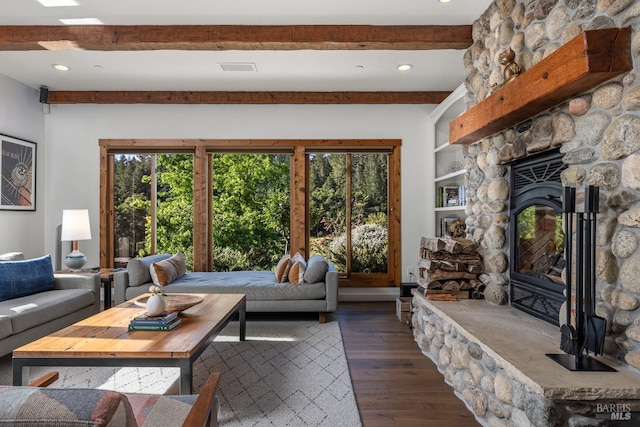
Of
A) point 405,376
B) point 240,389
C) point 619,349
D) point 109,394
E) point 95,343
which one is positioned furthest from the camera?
point 405,376

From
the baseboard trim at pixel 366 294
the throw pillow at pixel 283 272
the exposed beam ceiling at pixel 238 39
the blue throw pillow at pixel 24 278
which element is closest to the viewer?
the exposed beam ceiling at pixel 238 39

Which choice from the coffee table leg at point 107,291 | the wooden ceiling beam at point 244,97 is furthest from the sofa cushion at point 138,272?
the wooden ceiling beam at point 244,97

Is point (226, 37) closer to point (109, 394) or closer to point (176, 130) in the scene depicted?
point (176, 130)

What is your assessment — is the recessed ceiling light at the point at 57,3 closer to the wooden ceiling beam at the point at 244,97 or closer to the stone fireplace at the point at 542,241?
the wooden ceiling beam at the point at 244,97

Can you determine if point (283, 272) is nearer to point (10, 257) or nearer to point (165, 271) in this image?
point (165, 271)

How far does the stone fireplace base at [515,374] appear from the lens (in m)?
1.49

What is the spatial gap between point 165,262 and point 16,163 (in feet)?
7.67

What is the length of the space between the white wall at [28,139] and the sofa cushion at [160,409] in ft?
13.4

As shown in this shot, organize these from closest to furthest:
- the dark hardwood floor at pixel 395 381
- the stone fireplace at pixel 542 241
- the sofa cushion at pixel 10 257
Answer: the stone fireplace at pixel 542 241, the dark hardwood floor at pixel 395 381, the sofa cushion at pixel 10 257

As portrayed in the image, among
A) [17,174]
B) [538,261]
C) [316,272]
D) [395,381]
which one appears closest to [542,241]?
[538,261]

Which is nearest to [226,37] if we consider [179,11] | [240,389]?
[179,11]

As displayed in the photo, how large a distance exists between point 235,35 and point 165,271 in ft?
8.14

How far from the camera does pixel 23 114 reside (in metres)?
4.66

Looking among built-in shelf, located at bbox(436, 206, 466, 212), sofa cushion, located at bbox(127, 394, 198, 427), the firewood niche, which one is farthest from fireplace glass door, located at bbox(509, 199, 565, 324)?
sofa cushion, located at bbox(127, 394, 198, 427)
